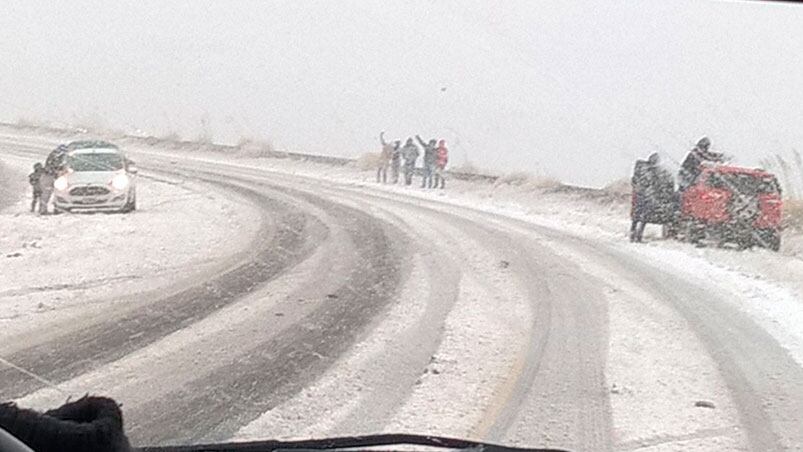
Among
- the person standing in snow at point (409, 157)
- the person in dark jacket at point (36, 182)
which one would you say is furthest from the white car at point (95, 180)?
the person standing in snow at point (409, 157)

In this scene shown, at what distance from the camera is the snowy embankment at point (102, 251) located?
5.81 m

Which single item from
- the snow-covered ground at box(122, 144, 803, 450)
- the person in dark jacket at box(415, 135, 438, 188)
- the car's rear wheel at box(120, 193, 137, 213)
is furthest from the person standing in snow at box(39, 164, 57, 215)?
the person in dark jacket at box(415, 135, 438, 188)

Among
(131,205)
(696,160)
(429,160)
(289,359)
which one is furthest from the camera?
(429,160)

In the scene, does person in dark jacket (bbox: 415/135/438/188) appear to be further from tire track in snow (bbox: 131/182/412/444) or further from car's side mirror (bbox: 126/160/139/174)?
car's side mirror (bbox: 126/160/139/174)

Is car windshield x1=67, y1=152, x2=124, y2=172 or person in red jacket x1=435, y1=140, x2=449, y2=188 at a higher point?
person in red jacket x1=435, y1=140, x2=449, y2=188

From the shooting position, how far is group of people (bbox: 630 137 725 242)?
22.6ft

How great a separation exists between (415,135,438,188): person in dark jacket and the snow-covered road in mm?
235

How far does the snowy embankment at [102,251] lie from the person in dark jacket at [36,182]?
0.11 feet

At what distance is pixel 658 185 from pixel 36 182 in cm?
396

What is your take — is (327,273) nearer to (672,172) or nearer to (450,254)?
(450,254)

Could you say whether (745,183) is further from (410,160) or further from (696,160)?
(410,160)

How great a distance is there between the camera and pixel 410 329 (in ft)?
19.7

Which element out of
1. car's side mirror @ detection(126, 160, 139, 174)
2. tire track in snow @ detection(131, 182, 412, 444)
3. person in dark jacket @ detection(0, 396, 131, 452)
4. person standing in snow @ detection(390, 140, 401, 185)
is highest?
person standing in snow @ detection(390, 140, 401, 185)

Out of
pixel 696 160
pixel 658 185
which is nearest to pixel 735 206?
pixel 658 185
